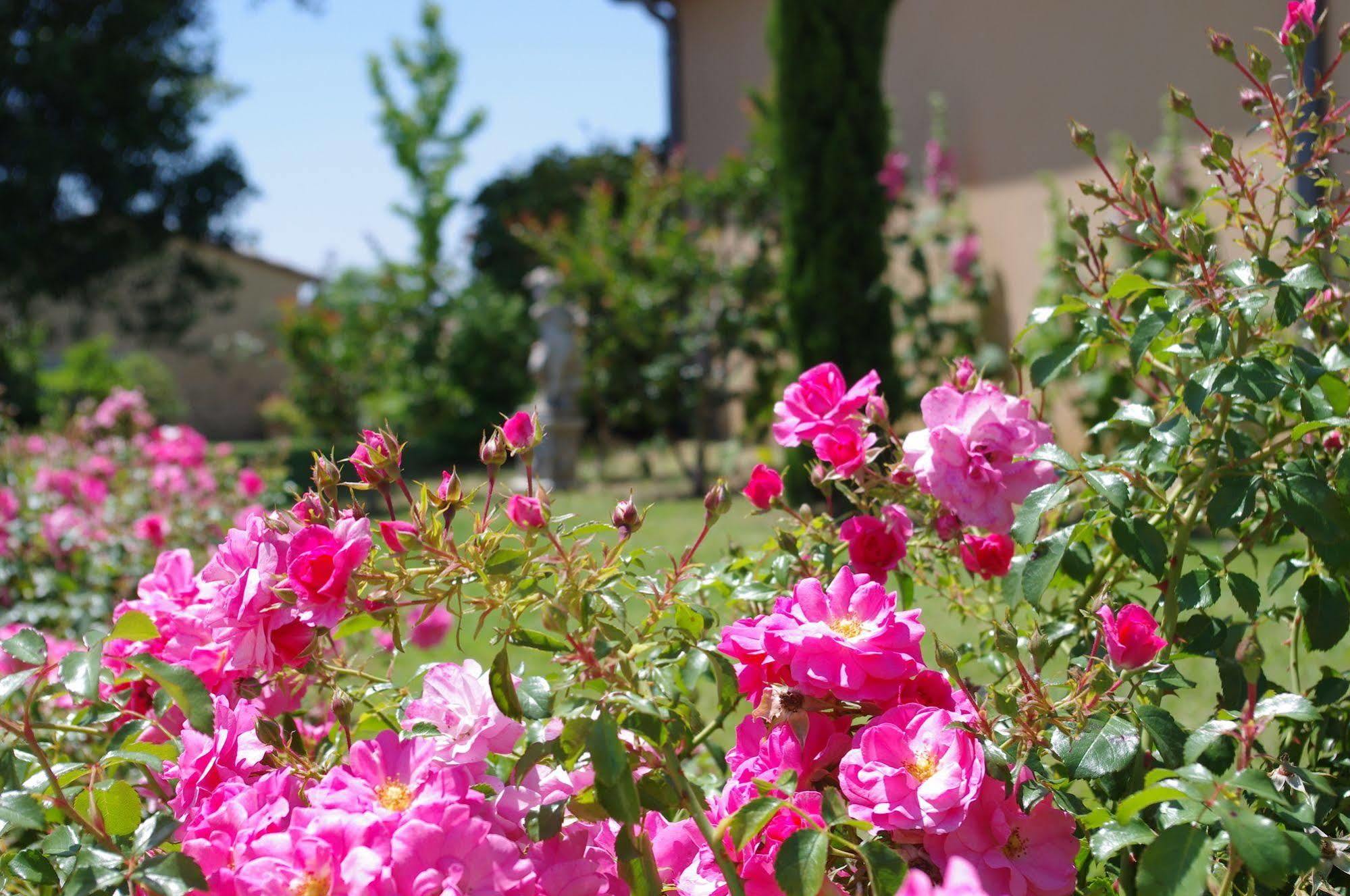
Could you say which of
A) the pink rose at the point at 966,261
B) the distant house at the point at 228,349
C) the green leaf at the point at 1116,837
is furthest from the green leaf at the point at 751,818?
the distant house at the point at 228,349

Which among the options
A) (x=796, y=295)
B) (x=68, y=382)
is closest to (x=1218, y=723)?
(x=796, y=295)

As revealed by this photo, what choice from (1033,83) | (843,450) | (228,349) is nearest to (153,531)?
(843,450)

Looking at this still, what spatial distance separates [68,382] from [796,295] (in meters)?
10.9

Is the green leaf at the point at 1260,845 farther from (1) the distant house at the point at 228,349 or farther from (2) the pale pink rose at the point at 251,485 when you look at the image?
(1) the distant house at the point at 228,349

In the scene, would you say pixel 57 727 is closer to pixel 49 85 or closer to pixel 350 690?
pixel 350 690

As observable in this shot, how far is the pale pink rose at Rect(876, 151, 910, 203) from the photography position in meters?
6.85

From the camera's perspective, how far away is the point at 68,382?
13906 mm

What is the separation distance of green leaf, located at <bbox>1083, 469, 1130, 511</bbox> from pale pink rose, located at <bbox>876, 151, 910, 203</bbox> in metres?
6.05

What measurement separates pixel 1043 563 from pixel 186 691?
28.6 inches

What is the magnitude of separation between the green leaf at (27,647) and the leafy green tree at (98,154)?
13973mm

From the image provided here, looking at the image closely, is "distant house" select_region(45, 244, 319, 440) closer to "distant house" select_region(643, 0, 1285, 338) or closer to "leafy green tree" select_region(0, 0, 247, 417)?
"leafy green tree" select_region(0, 0, 247, 417)

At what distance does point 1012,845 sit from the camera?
2.65ft

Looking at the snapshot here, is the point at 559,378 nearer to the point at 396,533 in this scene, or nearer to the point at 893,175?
the point at 893,175

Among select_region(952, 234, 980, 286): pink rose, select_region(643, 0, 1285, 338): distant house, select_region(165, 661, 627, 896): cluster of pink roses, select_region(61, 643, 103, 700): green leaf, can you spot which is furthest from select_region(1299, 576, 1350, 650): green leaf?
select_region(952, 234, 980, 286): pink rose
